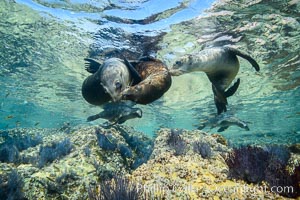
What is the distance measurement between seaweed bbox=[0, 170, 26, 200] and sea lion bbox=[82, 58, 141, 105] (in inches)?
106

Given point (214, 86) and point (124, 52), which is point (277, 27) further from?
point (124, 52)

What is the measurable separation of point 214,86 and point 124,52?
23.5ft

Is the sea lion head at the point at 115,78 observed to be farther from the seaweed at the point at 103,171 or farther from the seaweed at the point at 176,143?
the seaweed at the point at 176,143

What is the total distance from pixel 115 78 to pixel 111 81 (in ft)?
0.36

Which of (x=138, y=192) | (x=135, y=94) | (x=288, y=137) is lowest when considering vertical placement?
(x=288, y=137)

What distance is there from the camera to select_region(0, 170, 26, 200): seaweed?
492cm

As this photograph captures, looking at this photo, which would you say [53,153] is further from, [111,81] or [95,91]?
[111,81]

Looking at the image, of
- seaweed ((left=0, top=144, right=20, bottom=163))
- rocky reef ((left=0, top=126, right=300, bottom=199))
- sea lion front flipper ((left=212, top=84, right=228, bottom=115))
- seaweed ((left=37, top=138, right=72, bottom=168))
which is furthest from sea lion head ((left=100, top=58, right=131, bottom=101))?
seaweed ((left=0, top=144, right=20, bottom=163))

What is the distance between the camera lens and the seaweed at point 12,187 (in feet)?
16.1

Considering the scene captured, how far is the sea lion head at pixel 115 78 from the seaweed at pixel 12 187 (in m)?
2.92

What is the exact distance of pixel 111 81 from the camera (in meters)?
4.84

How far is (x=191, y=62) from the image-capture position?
6375 millimetres

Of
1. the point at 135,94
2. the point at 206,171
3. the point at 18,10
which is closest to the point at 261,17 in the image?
the point at 206,171

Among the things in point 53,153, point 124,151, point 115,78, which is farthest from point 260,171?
point 53,153
